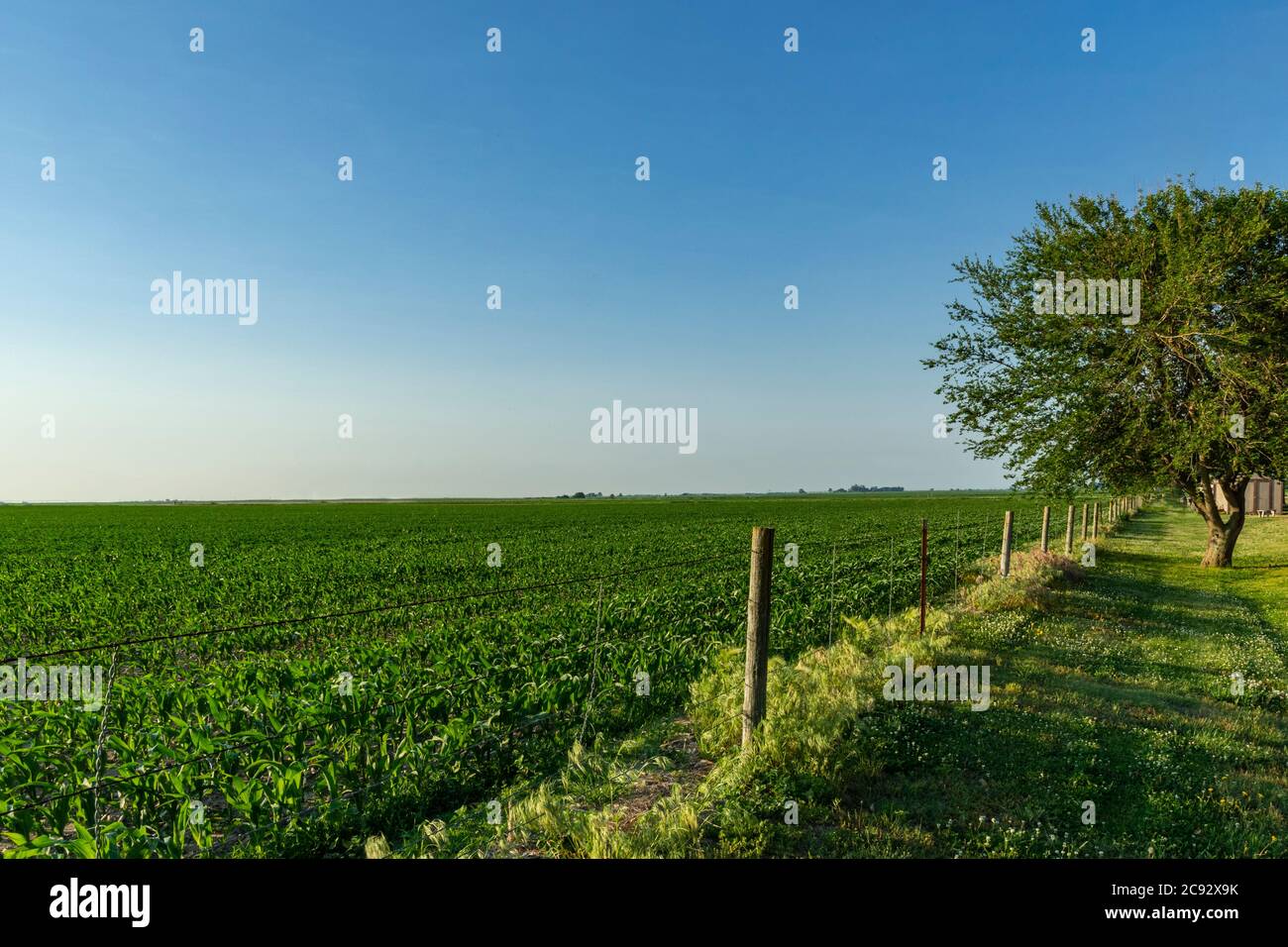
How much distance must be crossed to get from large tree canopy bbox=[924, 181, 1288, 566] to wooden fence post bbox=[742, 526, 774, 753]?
18.3 m

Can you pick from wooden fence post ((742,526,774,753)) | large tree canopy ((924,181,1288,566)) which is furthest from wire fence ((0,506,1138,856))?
large tree canopy ((924,181,1288,566))

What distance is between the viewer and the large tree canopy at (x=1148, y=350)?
19.1m

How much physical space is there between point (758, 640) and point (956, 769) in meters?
2.11

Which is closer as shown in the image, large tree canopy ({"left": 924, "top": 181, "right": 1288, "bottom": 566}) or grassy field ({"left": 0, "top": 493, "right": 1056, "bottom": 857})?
grassy field ({"left": 0, "top": 493, "right": 1056, "bottom": 857})

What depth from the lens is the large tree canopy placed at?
19078 millimetres

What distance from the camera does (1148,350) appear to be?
20.9m

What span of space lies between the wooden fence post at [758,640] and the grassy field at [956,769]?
0.93ft

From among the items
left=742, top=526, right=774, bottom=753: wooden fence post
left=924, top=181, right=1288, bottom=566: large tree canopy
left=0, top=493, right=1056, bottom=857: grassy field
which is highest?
left=924, top=181, right=1288, bottom=566: large tree canopy
